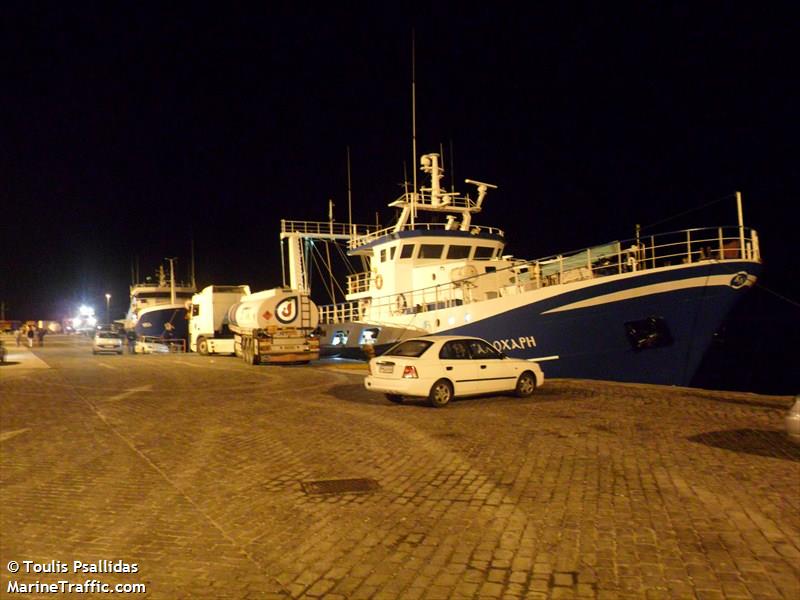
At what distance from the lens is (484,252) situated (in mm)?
23812

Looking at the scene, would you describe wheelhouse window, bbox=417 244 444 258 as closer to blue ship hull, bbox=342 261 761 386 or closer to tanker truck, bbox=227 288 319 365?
tanker truck, bbox=227 288 319 365

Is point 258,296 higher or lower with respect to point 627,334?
higher

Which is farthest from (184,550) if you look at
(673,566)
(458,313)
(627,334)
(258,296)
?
(258,296)

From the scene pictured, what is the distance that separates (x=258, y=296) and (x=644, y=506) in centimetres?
2268

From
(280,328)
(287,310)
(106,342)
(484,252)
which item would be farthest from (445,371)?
(106,342)

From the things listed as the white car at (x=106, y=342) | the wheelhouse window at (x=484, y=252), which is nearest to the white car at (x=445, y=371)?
the wheelhouse window at (x=484, y=252)

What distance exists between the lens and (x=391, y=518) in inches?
206

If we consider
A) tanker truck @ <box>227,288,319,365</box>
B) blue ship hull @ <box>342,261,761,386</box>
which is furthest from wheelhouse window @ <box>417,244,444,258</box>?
blue ship hull @ <box>342,261,761,386</box>

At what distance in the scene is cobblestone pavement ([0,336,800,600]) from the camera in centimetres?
404

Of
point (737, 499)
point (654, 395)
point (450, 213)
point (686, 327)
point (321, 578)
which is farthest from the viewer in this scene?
point (450, 213)

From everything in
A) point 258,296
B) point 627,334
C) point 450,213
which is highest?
point 450,213

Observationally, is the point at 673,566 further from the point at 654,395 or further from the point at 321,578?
the point at 654,395

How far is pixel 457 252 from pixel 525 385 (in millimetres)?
11183

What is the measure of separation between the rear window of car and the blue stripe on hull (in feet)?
16.6
